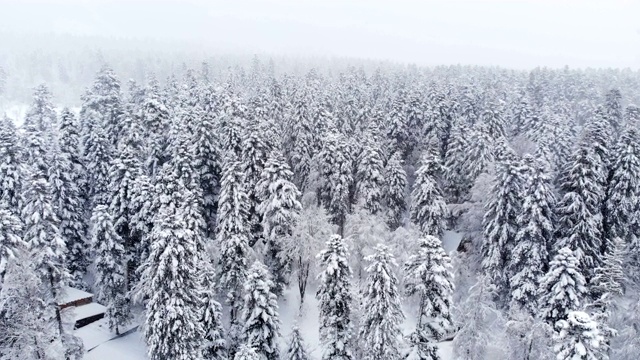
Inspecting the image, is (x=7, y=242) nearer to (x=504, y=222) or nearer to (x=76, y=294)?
(x=76, y=294)

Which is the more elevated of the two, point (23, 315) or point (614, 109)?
point (614, 109)

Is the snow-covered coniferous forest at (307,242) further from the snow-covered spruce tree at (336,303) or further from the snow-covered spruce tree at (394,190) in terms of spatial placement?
the snow-covered spruce tree at (394,190)

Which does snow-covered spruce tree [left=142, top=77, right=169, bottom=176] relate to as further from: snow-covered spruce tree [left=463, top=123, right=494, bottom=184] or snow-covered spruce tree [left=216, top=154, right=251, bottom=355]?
snow-covered spruce tree [left=463, top=123, right=494, bottom=184]

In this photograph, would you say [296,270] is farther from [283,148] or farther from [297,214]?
[283,148]

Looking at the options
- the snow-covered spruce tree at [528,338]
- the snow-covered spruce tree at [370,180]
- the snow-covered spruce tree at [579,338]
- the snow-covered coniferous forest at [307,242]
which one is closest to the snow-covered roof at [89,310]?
the snow-covered coniferous forest at [307,242]

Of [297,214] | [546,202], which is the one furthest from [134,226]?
[546,202]

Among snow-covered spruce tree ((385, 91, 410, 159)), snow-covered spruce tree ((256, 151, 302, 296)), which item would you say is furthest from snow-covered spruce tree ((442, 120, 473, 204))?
snow-covered spruce tree ((256, 151, 302, 296))

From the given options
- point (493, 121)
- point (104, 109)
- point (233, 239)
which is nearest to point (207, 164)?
point (233, 239)
